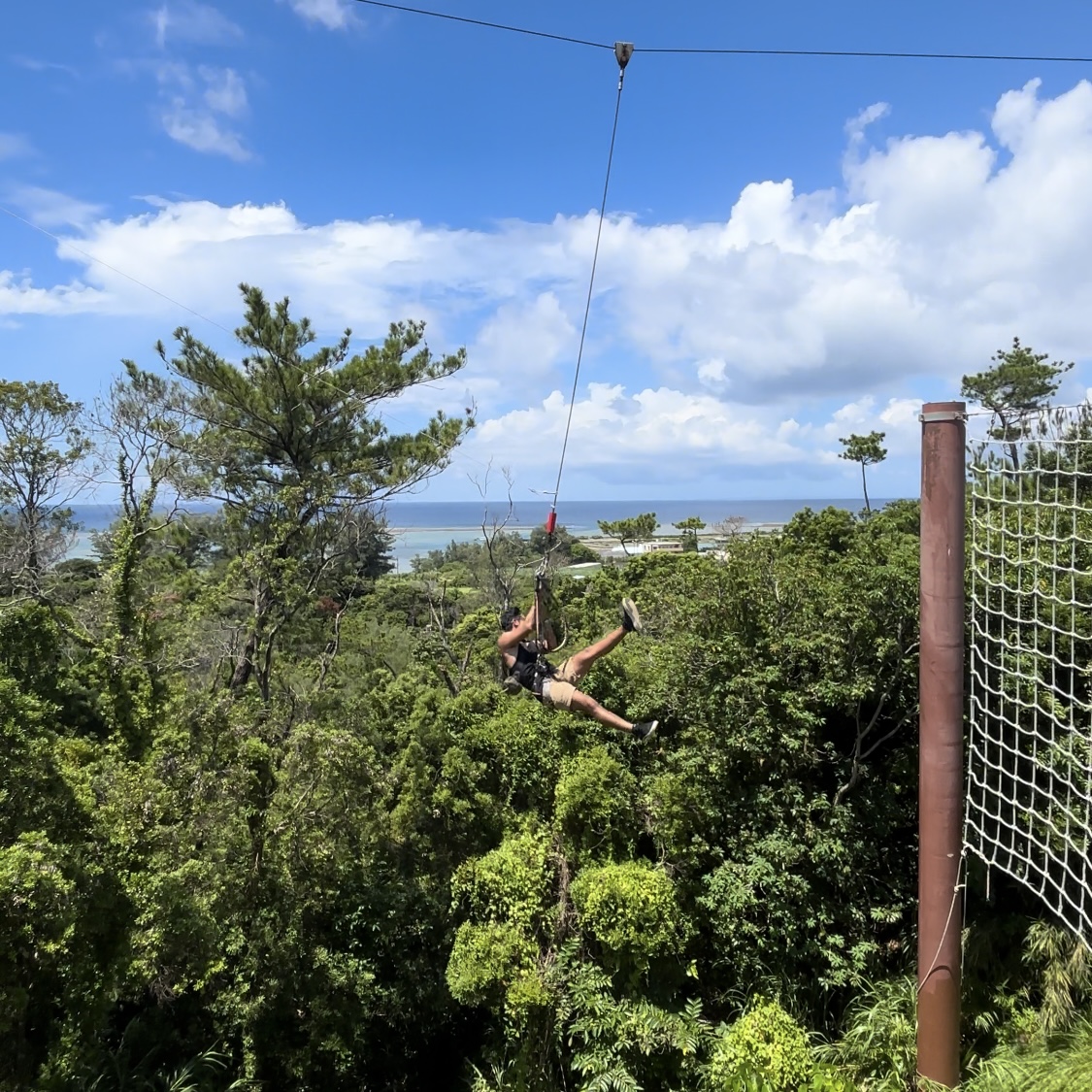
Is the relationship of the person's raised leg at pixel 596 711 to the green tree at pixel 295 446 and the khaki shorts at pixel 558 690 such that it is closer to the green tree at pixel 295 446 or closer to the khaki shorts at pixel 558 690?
the khaki shorts at pixel 558 690

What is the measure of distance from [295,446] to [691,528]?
21.7 ft

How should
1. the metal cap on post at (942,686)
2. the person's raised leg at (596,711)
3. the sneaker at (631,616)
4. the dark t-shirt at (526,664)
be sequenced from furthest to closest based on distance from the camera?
the dark t-shirt at (526,664) < the person's raised leg at (596,711) < the sneaker at (631,616) < the metal cap on post at (942,686)

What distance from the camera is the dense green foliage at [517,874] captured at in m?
5.57

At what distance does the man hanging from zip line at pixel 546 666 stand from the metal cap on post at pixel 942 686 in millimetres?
1794

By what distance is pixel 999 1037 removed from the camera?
6215 millimetres

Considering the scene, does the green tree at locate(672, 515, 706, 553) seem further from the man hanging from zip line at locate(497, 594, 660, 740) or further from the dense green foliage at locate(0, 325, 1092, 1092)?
the man hanging from zip line at locate(497, 594, 660, 740)

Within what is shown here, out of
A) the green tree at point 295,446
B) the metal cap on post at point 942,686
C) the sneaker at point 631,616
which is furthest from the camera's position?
the green tree at point 295,446

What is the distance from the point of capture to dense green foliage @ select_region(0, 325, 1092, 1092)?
18.3ft

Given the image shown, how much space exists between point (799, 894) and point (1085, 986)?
7.23ft

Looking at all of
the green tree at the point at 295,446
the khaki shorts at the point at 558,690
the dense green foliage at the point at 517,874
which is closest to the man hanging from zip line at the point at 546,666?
the khaki shorts at the point at 558,690

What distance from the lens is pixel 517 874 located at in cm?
703

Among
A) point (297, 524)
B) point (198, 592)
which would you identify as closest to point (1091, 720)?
point (297, 524)

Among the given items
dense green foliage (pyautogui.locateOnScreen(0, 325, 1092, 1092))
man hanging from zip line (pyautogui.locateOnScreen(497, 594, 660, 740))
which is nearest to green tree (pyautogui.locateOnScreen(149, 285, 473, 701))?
dense green foliage (pyautogui.locateOnScreen(0, 325, 1092, 1092))

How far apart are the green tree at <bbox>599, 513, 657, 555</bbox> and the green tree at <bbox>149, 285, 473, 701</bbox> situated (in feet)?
9.83
